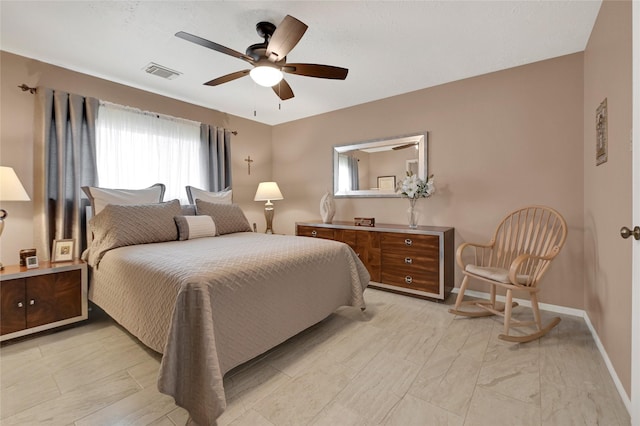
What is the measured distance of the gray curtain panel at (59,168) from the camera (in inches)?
105

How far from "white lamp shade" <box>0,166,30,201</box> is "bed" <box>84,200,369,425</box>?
A: 53 centimetres

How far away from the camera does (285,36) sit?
1.83m

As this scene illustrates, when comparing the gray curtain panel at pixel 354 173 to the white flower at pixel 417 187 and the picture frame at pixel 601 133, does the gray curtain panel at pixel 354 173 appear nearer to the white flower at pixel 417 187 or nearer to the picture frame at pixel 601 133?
the white flower at pixel 417 187

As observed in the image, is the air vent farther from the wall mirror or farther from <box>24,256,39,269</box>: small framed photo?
the wall mirror

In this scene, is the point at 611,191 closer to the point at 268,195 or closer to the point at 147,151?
the point at 268,195

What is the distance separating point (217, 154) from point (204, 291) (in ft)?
10.00

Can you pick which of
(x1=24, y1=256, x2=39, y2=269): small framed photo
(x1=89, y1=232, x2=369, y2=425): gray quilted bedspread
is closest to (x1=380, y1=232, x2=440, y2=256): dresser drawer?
(x1=89, y1=232, x2=369, y2=425): gray quilted bedspread

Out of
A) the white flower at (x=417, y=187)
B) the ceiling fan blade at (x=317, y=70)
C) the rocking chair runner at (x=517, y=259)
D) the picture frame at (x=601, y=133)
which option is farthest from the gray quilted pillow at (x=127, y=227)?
the picture frame at (x=601, y=133)

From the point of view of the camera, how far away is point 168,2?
6.40 feet

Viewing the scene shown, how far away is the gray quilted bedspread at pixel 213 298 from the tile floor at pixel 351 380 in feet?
0.67

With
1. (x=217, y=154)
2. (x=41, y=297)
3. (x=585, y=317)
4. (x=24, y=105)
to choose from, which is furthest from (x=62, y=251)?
(x=585, y=317)

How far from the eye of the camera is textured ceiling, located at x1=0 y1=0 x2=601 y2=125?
1999mm

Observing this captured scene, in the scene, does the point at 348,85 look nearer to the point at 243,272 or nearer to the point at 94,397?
the point at 243,272

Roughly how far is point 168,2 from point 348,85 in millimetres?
1972
